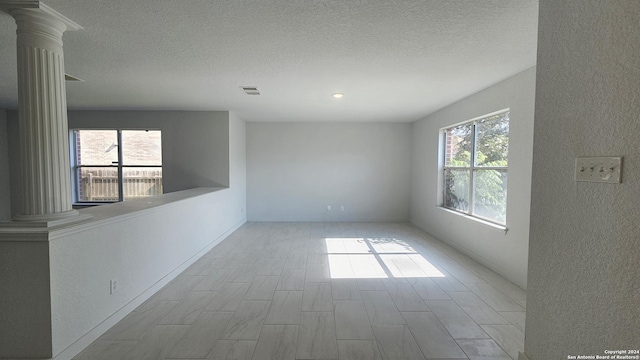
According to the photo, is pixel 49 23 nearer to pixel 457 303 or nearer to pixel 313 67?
pixel 313 67

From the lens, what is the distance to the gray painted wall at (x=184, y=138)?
5.18 meters

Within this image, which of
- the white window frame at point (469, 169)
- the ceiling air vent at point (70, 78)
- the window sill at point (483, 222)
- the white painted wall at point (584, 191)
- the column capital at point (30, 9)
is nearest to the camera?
the white painted wall at point (584, 191)

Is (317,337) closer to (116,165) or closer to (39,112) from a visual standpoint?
(39,112)

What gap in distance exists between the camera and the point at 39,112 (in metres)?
1.88

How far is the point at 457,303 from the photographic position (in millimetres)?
2629

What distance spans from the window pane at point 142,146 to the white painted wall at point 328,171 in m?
1.89

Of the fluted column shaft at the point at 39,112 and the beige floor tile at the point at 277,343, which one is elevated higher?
the fluted column shaft at the point at 39,112

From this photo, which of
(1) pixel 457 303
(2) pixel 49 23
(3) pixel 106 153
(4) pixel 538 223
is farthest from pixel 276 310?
(3) pixel 106 153

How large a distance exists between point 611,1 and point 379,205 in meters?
5.47

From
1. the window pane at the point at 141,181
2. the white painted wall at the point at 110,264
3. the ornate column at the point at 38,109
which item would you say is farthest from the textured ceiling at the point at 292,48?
the window pane at the point at 141,181

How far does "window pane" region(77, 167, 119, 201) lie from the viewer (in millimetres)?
5469

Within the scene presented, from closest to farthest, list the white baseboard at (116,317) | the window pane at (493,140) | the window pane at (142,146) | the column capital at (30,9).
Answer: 1. the column capital at (30,9)
2. the white baseboard at (116,317)
3. the window pane at (493,140)
4. the window pane at (142,146)

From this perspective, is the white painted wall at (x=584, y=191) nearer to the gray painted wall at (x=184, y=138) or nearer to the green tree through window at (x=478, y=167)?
the green tree through window at (x=478, y=167)

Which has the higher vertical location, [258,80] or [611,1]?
[258,80]
